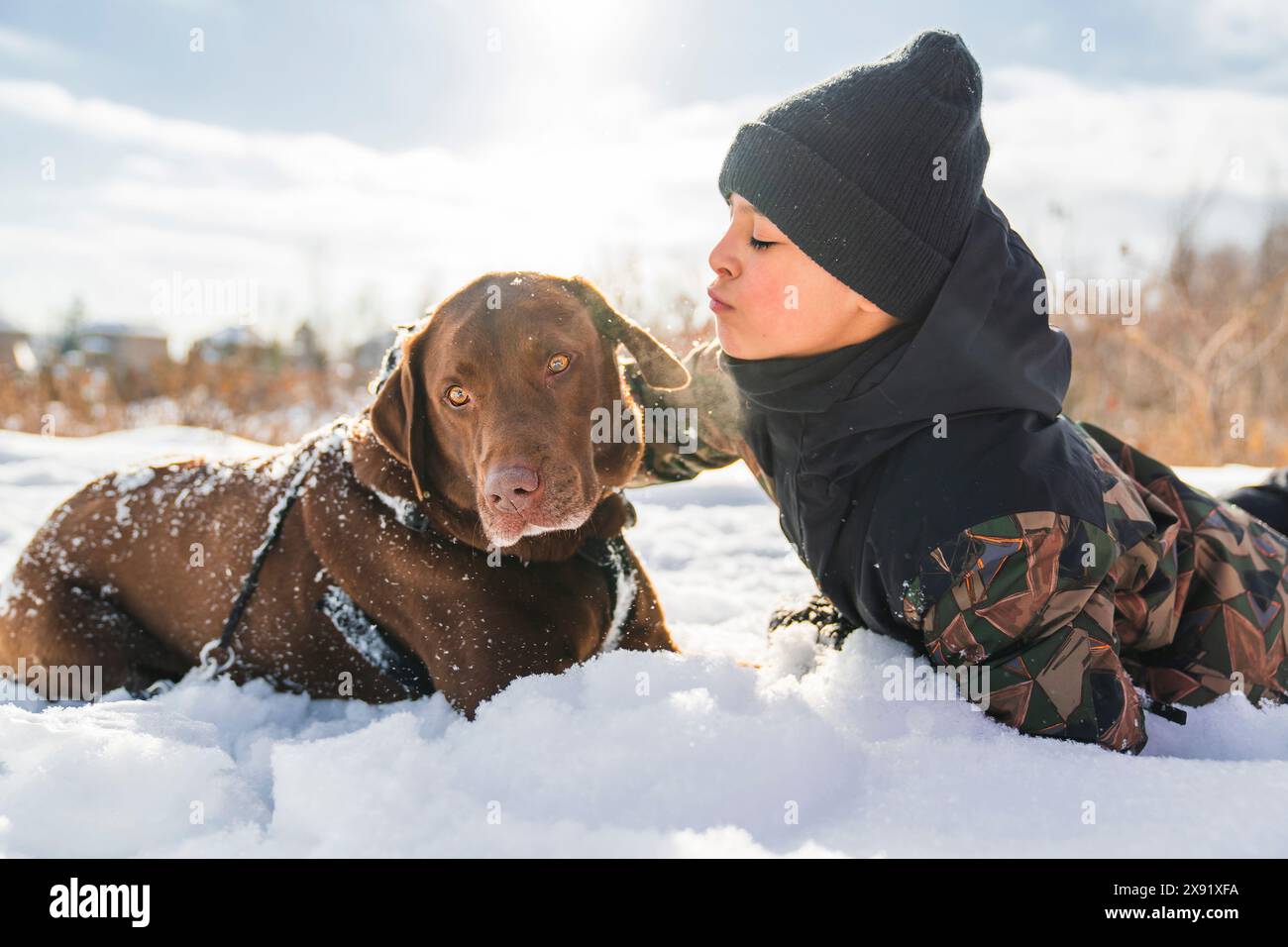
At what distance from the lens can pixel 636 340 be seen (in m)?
2.57

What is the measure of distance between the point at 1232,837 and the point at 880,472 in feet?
3.47

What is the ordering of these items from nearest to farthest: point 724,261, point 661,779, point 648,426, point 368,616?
point 661,779 → point 724,261 → point 368,616 → point 648,426

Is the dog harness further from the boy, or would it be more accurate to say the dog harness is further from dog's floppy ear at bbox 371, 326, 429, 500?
the boy

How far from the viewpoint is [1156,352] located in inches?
412

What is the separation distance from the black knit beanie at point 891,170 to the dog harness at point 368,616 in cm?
108

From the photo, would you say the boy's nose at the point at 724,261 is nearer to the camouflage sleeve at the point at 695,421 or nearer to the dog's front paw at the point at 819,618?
the camouflage sleeve at the point at 695,421

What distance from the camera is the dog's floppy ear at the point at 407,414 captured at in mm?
2414

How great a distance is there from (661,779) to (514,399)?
1.06 metres

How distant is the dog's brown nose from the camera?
2.11 meters

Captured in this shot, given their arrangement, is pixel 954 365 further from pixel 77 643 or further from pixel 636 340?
pixel 77 643
